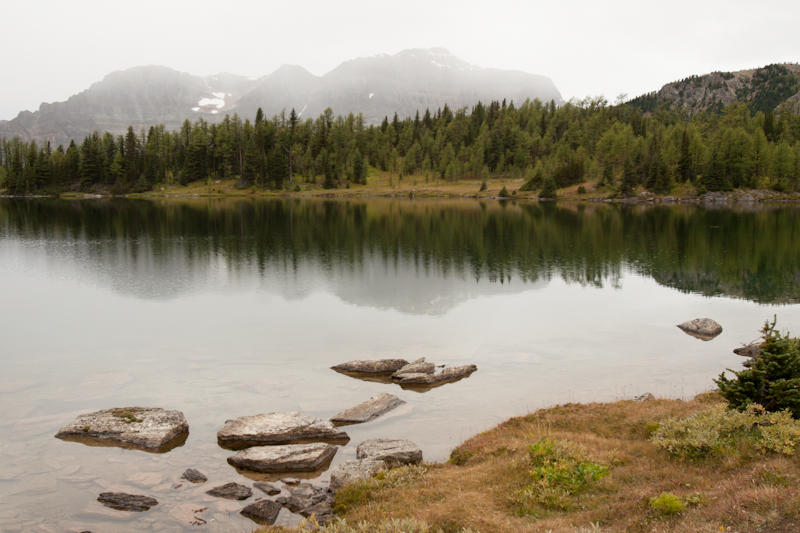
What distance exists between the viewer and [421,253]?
3019 inches

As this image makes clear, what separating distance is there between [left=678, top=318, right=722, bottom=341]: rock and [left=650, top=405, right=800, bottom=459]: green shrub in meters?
25.0

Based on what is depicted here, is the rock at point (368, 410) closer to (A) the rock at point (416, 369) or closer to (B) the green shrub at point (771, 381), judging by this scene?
(A) the rock at point (416, 369)

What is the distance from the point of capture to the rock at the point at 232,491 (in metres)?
19.4

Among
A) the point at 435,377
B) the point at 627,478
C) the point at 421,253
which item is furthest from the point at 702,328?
the point at 421,253

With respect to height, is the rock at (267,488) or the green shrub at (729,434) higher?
Result: the green shrub at (729,434)

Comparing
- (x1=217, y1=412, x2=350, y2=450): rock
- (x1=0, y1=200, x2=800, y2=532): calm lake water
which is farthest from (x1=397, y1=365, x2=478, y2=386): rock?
(x1=217, y1=412, x2=350, y2=450): rock

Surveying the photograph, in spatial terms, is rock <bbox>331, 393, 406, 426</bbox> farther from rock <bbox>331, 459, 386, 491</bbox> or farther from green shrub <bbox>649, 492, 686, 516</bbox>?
green shrub <bbox>649, 492, 686, 516</bbox>

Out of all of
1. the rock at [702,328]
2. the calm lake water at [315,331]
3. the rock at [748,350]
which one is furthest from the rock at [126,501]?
the rock at [702,328]

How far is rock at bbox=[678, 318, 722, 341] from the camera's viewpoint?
134 ft

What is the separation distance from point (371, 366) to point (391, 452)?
39.4ft

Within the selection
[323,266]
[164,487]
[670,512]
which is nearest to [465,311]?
[323,266]

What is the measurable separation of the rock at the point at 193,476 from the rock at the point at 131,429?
2631 mm

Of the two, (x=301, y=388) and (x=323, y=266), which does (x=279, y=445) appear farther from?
(x=323, y=266)

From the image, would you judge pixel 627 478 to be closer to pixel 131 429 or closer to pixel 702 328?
pixel 131 429
